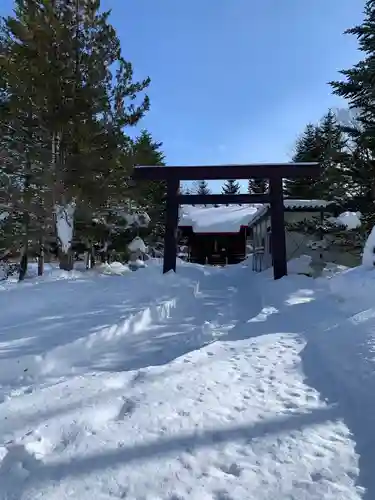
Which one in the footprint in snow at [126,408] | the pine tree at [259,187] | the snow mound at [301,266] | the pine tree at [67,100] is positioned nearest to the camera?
the footprint in snow at [126,408]

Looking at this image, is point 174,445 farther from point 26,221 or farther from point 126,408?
point 26,221

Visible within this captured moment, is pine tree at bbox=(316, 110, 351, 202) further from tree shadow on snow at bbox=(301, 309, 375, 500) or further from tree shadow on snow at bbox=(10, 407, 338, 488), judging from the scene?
tree shadow on snow at bbox=(10, 407, 338, 488)

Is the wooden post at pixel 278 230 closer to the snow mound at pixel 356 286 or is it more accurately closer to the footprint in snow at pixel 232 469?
the snow mound at pixel 356 286

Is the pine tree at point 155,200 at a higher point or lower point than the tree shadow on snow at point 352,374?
higher

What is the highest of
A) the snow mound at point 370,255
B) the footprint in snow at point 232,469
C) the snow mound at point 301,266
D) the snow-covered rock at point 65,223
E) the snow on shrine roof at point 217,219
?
the snow on shrine roof at point 217,219

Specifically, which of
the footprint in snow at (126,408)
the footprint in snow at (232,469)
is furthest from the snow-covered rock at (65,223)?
the footprint in snow at (232,469)

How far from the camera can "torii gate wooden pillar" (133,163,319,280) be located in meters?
13.1

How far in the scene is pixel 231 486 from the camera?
7.41 feet

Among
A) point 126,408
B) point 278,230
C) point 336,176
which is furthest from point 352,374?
point 336,176

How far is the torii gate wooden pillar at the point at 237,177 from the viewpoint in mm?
13117

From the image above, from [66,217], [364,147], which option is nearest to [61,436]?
[66,217]

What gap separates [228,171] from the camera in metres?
13.2

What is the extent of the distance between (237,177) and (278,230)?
2291mm

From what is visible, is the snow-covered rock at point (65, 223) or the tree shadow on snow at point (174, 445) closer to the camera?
the tree shadow on snow at point (174, 445)
